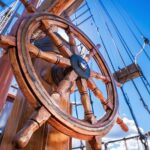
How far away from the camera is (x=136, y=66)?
2477mm

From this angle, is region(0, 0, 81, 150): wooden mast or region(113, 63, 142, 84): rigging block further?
region(113, 63, 142, 84): rigging block

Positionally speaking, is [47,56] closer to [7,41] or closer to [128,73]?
[7,41]

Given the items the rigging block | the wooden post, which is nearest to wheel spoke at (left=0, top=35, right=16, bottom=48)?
the wooden post

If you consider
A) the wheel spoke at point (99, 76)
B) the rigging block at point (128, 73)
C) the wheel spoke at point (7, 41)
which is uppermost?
the rigging block at point (128, 73)

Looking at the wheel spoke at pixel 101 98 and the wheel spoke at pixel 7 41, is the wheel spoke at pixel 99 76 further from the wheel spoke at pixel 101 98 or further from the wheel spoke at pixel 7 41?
the wheel spoke at pixel 7 41

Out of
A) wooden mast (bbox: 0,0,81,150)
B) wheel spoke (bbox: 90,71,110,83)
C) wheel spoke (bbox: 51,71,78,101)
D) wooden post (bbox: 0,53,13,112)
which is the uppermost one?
wooden post (bbox: 0,53,13,112)

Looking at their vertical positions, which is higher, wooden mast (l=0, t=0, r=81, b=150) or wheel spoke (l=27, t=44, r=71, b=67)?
wheel spoke (l=27, t=44, r=71, b=67)

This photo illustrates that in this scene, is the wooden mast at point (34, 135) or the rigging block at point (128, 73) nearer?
the wooden mast at point (34, 135)

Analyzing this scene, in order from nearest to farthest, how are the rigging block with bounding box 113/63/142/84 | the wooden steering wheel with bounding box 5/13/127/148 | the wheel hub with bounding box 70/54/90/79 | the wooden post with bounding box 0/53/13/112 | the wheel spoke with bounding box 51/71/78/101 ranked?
the wooden steering wheel with bounding box 5/13/127/148 → the wheel spoke with bounding box 51/71/78/101 → the wheel hub with bounding box 70/54/90/79 → the wooden post with bounding box 0/53/13/112 → the rigging block with bounding box 113/63/142/84

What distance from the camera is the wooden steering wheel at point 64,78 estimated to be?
0.84 metres

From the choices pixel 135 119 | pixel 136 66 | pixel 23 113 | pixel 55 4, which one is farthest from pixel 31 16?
pixel 136 66

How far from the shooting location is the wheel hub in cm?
113

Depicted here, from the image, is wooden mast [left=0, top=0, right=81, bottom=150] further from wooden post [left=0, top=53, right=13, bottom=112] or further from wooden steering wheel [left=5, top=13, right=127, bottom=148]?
wooden post [left=0, top=53, right=13, bottom=112]

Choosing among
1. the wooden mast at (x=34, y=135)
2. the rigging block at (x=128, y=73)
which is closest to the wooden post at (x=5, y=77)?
the wooden mast at (x=34, y=135)
